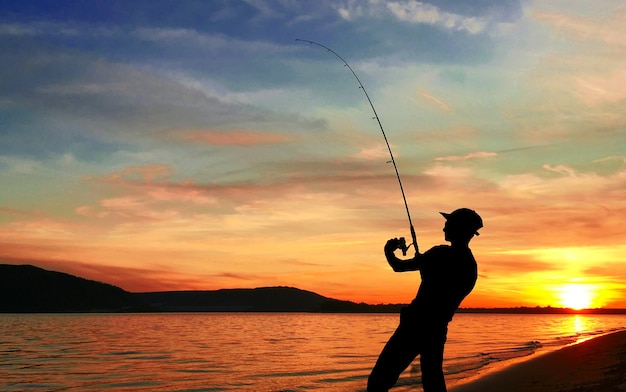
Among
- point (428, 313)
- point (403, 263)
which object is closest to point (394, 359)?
point (428, 313)

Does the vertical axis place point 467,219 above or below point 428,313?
above

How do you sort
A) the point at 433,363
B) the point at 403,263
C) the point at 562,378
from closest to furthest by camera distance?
the point at 403,263
the point at 433,363
the point at 562,378

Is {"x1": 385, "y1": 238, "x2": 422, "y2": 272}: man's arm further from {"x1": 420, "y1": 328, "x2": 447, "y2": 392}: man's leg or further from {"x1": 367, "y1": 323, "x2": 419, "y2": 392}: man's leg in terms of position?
{"x1": 420, "y1": 328, "x2": 447, "y2": 392}: man's leg

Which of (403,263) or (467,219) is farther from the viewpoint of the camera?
(467,219)

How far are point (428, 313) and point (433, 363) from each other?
0.44 m

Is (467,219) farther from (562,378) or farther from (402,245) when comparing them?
(562,378)

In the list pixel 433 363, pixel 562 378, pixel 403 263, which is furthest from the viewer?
pixel 562 378

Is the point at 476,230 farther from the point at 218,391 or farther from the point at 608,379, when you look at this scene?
the point at 218,391

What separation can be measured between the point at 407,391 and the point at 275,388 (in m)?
4.36

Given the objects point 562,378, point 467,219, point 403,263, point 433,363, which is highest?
point 467,219

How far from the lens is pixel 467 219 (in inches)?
197

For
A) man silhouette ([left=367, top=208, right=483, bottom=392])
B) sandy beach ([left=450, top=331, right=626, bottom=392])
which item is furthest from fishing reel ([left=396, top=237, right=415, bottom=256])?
sandy beach ([left=450, top=331, right=626, bottom=392])

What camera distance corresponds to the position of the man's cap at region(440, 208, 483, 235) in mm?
4996

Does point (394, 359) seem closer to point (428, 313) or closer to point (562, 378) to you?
point (428, 313)
